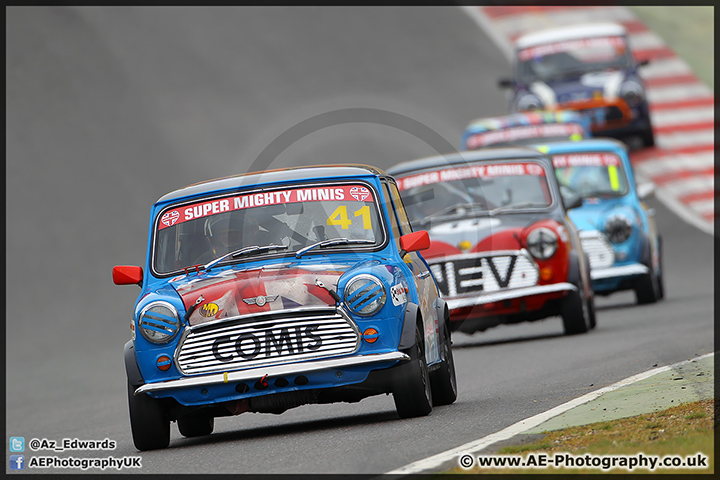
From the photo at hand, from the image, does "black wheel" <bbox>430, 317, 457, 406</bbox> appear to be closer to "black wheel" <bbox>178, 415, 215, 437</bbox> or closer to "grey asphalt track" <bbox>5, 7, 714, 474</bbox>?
"grey asphalt track" <bbox>5, 7, 714, 474</bbox>

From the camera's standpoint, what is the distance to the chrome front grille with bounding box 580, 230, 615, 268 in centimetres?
1533

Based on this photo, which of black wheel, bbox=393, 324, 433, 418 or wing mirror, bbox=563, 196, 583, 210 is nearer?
black wheel, bbox=393, 324, 433, 418

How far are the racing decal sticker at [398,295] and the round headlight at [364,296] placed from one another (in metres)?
0.07

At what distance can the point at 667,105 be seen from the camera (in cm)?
2930

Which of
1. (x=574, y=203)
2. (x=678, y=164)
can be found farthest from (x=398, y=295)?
(x=678, y=164)

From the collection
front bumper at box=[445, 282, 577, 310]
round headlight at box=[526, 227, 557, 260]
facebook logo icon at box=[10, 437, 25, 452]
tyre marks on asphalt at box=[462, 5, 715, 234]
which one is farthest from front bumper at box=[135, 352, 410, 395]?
tyre marks on asphalt at box=[462, 5, 715, 234]

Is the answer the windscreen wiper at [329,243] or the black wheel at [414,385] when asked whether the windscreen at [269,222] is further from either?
the black wheel at [414,385]

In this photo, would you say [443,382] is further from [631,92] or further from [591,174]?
[631,92]

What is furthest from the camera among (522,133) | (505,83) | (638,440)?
(505,83)

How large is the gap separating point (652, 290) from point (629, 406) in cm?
883

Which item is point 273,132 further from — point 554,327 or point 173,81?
point 554,327

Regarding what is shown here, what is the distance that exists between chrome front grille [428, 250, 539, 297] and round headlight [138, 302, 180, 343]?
5.51 metres

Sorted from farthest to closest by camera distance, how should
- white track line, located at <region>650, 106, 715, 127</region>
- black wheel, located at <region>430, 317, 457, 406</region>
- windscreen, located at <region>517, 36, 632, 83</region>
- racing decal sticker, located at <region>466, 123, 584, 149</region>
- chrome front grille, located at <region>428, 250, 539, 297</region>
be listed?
1. white track line, located at <region>650, 106, 715, 127</region>
2. windscreen, located at <region>517, 36, 632, 83</region>
3. racing decal sticker, located at <region>466, 123, 584, 149</region>
4. chrome front grille, located at <region>428, 250, 539, 297</region>
5. black wheel, located at <region>430, 317, 457, 406</region>

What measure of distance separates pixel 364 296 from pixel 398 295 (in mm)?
249
